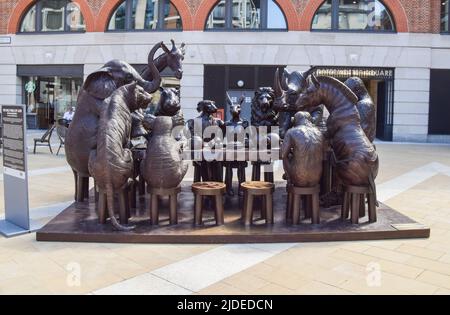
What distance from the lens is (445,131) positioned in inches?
794

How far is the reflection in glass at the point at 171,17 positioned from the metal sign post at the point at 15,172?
16.0 m

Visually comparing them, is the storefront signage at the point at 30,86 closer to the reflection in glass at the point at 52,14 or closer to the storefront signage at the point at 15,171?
the reflection in glass at the point at 52,14

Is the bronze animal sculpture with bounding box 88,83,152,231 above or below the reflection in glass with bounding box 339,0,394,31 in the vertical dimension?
below

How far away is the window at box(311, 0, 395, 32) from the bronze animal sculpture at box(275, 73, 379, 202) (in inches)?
594

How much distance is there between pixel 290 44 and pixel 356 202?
15303mm

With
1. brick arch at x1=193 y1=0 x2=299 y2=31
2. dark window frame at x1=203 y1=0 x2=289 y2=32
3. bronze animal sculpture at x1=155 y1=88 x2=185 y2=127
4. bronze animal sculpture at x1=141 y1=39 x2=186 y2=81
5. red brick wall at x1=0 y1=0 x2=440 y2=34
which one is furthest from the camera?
dark window frame at x1=203 y1=0 x2=289 y2=32

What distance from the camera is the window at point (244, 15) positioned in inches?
791

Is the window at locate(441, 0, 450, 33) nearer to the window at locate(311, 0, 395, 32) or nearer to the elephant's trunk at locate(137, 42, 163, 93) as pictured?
the window at locate(311, 0, 395, 32)

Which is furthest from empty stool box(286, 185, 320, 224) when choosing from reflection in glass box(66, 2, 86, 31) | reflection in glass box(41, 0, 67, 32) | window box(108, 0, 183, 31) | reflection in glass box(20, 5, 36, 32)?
reflection in glass box(20, 5, 36, 32)

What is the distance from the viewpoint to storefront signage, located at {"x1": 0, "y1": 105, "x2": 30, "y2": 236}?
5246 mm

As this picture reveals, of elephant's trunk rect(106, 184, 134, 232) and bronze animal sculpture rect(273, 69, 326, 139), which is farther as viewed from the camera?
bronze animal sculpture rect(273, 69, 326, 139)

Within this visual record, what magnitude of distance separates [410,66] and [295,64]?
16.4ft
